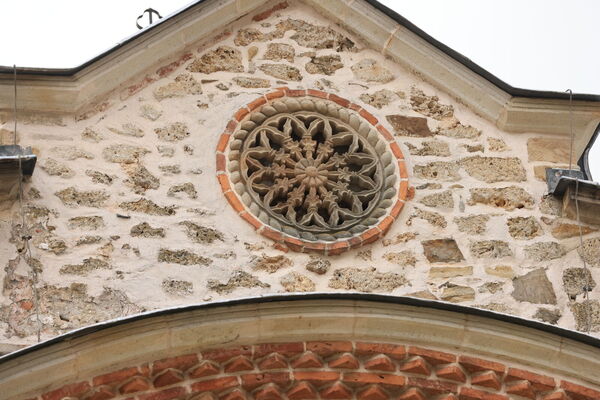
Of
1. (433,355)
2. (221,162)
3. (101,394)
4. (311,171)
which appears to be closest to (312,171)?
(311,171)

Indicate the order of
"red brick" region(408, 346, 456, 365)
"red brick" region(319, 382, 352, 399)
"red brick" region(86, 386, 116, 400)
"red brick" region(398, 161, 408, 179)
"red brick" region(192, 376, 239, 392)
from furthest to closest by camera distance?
"red brick" region(398, 161, 408, 179)
"red brick" region(408, 346, 456, 365)
"red brick" region(319, 382, 352, 399)
"red brick" region(192, 376, 239, 392)
"red brick" region(86, 386, 116, 400)

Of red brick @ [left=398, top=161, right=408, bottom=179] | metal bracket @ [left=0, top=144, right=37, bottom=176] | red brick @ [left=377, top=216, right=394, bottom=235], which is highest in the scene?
metal bracket @ [left=0, top=144, right=37, bottom=176]

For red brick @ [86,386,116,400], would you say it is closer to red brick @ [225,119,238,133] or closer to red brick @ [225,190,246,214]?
red brick @ [225,190,246,214]

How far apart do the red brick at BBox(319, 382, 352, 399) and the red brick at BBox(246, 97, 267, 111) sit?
A: 1.94 m

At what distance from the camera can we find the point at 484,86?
10.1m

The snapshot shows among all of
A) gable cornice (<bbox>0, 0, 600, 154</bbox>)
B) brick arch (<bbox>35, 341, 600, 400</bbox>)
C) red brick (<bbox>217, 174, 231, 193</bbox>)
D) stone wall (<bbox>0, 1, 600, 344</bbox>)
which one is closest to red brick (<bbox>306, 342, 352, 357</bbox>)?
brick arch (<bbox>35, 341, 600, 400</bbox>)

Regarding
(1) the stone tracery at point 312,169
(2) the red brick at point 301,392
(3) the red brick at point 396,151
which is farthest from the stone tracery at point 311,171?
(2) the red brick at point 301,392

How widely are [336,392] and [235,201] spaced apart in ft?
4.32

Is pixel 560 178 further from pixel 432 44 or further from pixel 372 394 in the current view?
pixel 372 394

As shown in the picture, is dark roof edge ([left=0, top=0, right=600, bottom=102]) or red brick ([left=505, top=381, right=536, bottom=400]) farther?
dark roof edge ([left=0, top=0, right=600, bottom=102])

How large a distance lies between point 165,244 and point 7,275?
826 millimetres

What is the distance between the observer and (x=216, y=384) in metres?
8.41

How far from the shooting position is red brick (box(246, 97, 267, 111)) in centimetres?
979

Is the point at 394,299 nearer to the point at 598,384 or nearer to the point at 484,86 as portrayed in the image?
the point at 598,384
